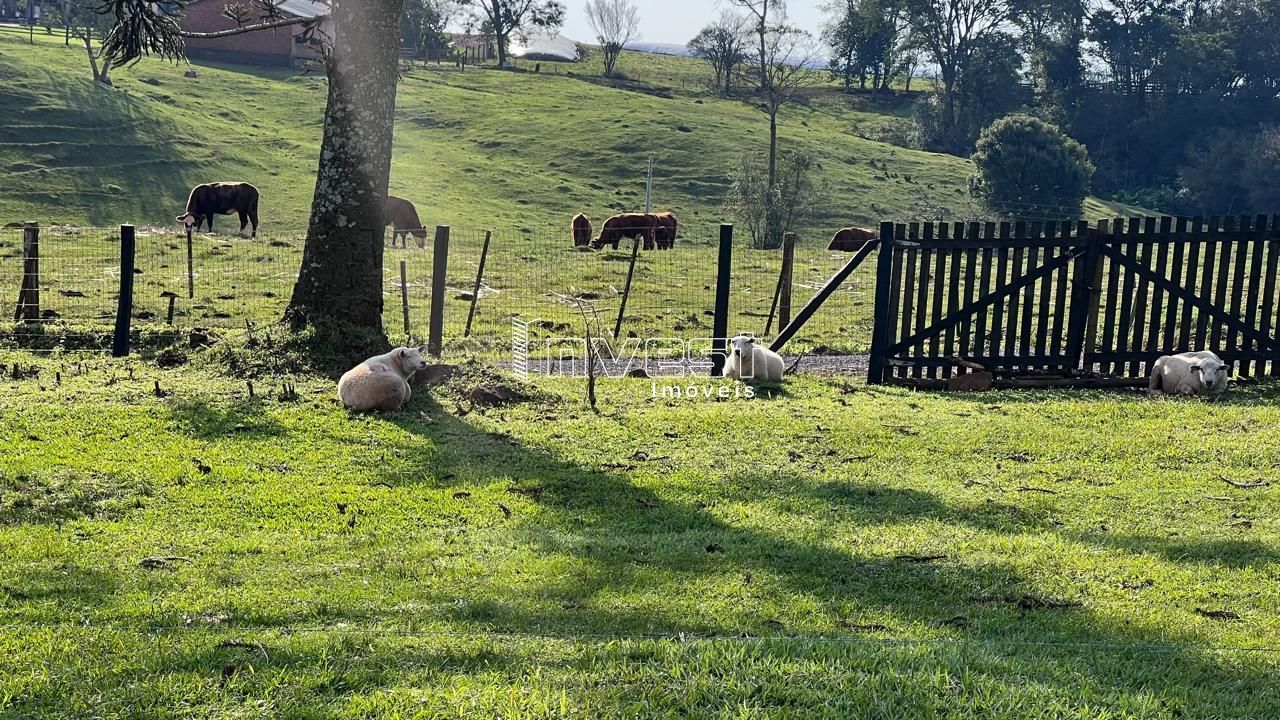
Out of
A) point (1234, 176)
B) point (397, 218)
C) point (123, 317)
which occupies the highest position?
point (1234, 176)

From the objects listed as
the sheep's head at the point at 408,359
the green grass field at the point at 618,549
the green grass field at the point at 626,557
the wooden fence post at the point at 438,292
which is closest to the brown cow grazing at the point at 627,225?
the green grass field at the point at 618,549

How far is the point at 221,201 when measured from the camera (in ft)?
118

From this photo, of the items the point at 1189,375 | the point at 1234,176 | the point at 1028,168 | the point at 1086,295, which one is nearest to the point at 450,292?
the point at 1086,295

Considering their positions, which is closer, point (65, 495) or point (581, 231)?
point (65, 495)

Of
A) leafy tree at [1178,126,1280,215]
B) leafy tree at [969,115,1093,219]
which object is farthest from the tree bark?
leafy tree at [1178,126,1280,215]

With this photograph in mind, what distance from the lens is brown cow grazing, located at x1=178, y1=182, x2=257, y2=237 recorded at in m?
35.6

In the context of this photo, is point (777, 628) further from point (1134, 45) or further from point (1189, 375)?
point (1134, 45)

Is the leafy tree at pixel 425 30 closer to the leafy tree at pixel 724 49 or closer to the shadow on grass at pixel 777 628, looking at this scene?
the leafy tree at pixel 724 49

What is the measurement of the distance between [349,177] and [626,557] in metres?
8.23

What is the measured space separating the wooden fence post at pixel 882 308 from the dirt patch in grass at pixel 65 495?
8.69 metres

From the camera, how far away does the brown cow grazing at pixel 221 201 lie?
35.6m

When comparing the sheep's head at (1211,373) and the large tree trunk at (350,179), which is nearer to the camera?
the sheep's head at (1211,373)

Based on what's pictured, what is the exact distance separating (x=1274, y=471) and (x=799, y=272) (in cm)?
2101

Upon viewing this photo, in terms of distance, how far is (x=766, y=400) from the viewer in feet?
41.8
